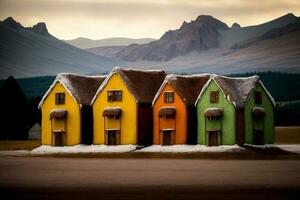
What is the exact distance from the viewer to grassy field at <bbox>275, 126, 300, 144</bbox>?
92.6 meters

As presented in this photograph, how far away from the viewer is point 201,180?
32938 millimetres

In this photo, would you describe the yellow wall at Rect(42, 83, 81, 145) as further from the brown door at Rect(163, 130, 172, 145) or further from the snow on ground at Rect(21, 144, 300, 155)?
the brown door at Rect(163, 130, 172, 145)

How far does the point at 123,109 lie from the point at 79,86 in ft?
26.8

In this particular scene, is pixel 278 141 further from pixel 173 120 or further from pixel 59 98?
pixel 59 98

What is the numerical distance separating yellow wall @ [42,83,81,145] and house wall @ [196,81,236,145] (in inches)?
608

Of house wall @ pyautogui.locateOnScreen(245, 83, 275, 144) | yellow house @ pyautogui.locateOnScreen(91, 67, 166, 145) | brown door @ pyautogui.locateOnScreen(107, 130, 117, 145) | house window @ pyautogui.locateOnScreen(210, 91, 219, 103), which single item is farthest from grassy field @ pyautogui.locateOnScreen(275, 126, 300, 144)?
brown door @ pyautogui.locateOnScreen(107, 130, 117, 145)

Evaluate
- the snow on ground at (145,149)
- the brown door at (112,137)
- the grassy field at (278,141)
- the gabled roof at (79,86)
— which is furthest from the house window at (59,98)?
the brown door at (112,137)

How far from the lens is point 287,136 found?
98312 millimetres

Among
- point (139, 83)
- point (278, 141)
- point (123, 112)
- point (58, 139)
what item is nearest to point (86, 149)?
point (123, 112)

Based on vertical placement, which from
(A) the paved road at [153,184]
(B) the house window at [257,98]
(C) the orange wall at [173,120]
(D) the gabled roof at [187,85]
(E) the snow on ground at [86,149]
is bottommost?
(A) the paved road at [153,184]

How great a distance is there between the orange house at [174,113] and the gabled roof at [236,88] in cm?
221

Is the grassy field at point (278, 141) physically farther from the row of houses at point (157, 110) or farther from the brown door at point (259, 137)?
the brown door at point (259, 137)

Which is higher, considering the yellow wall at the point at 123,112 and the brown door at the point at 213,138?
the yellow wall at the point at 123,112

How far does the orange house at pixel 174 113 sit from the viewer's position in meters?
76.4
